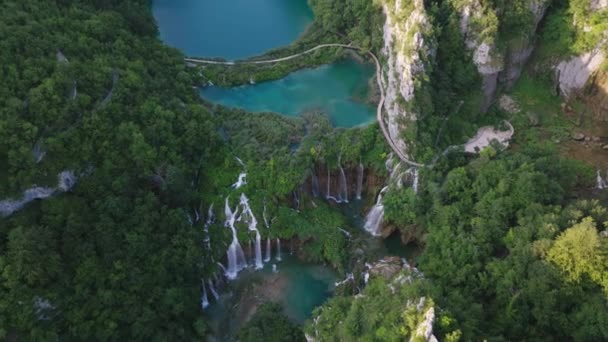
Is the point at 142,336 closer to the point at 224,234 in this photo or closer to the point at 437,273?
the point at 224,234

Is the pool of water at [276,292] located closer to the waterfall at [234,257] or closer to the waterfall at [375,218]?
the waterfall at [234,257]

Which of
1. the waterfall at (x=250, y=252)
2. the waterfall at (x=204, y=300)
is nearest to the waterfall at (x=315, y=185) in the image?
the waterfall at (x=250, y=252)

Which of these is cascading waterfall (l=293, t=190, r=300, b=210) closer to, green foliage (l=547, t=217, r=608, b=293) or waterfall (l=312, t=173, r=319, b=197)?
waterfall (l=312, t=173, r=319, b=197)

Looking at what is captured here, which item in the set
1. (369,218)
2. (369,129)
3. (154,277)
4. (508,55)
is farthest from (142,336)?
(508,55)

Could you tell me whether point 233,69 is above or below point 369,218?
above

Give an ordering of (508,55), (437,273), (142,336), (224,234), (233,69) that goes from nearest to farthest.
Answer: (142,336) → (437,273) → (224,234) → (508,55) → (233,69)

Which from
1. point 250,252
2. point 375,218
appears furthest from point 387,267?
point 250,252

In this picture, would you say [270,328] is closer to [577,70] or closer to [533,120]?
[533,120]
